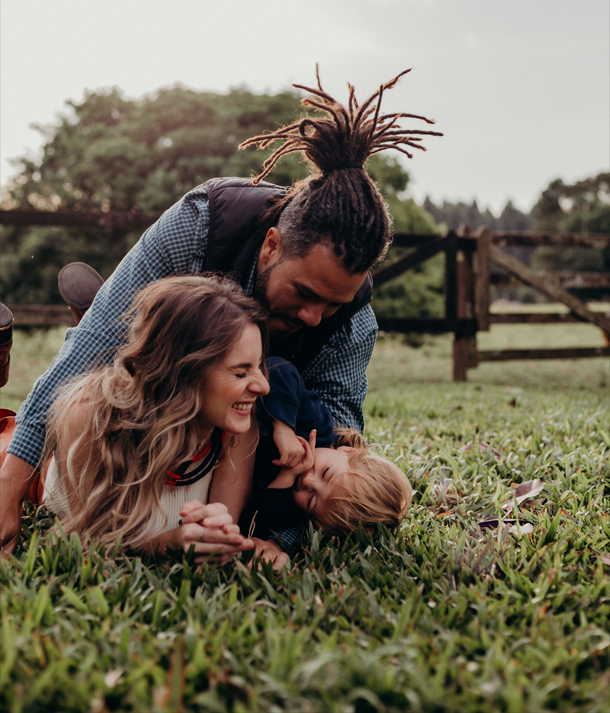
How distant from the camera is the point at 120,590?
5.32 ft

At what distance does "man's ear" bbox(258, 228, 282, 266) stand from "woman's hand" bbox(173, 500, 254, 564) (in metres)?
1.04

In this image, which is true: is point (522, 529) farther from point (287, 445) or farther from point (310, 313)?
point (310, 313)

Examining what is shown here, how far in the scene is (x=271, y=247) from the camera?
246 centimetres

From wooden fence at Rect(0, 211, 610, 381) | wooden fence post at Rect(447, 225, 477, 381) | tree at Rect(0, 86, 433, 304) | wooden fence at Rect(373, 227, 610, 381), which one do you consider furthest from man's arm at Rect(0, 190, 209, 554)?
tree at Rect(0, 86, 433, 304)

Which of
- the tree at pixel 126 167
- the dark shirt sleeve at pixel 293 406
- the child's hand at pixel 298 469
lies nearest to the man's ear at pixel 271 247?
the dark shirt sleeve at pixel 293 406

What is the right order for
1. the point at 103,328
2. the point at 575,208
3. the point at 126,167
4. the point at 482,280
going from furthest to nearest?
the point at 575,208
the point at 126,167
the point at 482,280
the point at 103,328

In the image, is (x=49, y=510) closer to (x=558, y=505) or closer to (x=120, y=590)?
(x=120, y=590)

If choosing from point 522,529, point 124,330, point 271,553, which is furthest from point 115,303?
point 522,529

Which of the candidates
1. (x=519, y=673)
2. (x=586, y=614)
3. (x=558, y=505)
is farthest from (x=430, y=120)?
(x=519, y=673)

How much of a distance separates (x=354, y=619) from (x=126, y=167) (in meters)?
10.5

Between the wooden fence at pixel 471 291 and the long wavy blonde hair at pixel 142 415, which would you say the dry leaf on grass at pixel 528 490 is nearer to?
the long wavy blonde hair at pixel 142 415

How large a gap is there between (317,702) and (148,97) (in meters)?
12.5

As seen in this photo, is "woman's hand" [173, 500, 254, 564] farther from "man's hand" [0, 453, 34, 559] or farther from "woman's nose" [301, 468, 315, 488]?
"man's hand" [0, 453, 34, 559]

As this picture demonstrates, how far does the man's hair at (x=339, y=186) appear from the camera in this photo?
89.6 inches
